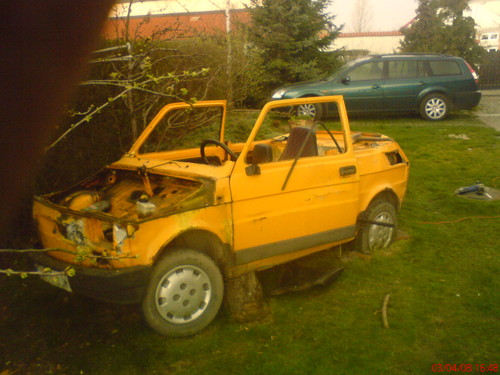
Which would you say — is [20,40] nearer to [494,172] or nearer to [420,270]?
[420,270]

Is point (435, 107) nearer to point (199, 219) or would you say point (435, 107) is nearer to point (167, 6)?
point (167, 6)

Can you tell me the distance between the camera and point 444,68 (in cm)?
1248

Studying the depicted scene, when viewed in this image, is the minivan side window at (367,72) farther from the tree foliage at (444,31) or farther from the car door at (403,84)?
the tree foliage at (444,31)

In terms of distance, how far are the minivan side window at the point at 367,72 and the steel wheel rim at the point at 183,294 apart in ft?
32.6

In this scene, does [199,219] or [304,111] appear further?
[304,111]

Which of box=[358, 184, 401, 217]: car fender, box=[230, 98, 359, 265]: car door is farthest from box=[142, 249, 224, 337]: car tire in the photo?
box=[358, 184, 401, 217]: car fender

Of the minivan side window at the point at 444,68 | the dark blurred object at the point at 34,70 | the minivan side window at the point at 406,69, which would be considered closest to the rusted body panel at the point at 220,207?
the dark blurred object at the point at 34,70

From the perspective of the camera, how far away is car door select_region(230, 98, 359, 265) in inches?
151

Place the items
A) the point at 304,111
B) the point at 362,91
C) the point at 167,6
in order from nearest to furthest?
the point at 167,6
the point at 304,111
the point at 362,91

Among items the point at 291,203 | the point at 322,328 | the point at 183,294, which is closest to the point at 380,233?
the point at 291,203

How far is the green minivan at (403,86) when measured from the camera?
1228 centimetres

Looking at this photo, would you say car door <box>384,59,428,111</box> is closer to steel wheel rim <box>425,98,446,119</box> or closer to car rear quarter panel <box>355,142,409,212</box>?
steel wheel rim <box>425,98,446,119</box>

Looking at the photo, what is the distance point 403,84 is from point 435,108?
3.62 feet

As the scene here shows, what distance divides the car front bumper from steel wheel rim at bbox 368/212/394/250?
102 inches
